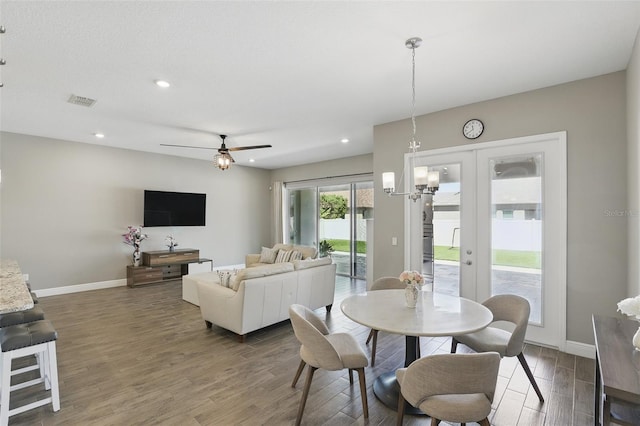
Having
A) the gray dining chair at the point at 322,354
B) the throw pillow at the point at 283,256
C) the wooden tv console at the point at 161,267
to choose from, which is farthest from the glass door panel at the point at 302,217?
the gray dining chair at the point at 322,354

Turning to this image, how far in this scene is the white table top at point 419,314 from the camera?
6.48 feet

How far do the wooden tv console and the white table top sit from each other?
519 centimetres

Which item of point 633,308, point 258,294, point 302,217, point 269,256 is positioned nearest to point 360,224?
point 302,217

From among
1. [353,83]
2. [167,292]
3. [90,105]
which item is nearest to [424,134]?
[353,83]

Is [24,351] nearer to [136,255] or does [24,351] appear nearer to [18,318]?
[18,318]

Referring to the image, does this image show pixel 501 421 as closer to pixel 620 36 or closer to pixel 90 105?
pixel 620 36

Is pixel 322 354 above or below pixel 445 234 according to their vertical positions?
below

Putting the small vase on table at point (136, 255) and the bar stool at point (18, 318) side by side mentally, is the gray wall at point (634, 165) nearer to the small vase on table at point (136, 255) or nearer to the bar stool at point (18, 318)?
the bar stool at point (18, 318)

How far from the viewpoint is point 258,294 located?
3.60m

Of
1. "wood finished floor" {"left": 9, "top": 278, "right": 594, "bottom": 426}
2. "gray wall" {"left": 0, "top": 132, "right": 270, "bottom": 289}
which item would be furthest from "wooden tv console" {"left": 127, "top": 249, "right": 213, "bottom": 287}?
"wood finished floor" {"left": 9, "top": 278, "right": 594, "bottom": 426}

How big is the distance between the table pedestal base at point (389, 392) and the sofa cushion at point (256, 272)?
1743 millimetres

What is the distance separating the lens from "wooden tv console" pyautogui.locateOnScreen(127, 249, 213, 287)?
6.16 metres

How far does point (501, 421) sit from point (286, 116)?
3980mm

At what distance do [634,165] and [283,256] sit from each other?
515cm
